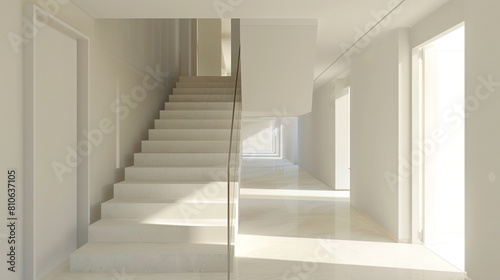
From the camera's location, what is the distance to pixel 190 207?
443 cm

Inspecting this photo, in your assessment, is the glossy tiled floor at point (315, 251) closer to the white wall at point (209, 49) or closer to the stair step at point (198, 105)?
the stair step at point (198, 105)

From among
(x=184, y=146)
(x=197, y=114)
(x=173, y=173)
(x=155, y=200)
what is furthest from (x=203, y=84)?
(x=155, y=200)

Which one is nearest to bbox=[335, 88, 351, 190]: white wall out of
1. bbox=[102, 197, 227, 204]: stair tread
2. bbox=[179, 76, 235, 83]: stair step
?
bbox=[179, 76, 235, 83]: stair step

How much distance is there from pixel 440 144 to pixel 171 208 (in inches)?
121

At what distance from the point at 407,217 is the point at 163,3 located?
3.49 metres

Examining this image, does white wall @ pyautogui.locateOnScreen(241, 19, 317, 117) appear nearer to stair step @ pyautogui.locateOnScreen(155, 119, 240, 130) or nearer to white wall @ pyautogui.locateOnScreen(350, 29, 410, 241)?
stair step @ pyautogui.locateOnScreen(155, 119, 240, 130)

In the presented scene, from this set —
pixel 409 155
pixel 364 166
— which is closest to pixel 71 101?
pixel 409 155

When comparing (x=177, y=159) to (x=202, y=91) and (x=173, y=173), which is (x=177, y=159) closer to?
(x=173, y=173)

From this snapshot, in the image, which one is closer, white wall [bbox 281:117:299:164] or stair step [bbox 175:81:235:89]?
stair step [bbox 175:81:235:89]

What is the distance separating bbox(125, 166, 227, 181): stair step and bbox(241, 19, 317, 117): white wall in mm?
1392

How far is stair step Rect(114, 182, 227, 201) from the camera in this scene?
15.5ft

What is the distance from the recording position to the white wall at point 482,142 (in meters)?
3.16

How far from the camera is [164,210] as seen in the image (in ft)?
14.4

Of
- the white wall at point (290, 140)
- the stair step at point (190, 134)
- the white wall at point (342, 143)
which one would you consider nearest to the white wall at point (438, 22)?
the stair step at point (190, 134)
